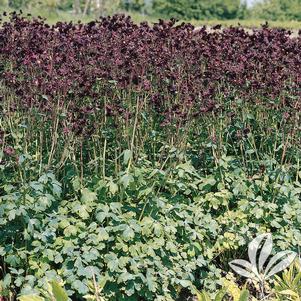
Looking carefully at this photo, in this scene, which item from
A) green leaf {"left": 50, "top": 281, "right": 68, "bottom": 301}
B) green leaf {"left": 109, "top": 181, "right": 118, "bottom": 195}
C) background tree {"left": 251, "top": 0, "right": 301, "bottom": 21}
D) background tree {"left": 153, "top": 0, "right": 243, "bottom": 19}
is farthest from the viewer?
background tree {"left": 251, "top": 0, "right": 301, "bottom": 21}

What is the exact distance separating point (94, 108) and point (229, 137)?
4.63 feet

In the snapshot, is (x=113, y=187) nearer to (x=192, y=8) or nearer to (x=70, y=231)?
(x=70, y=231)

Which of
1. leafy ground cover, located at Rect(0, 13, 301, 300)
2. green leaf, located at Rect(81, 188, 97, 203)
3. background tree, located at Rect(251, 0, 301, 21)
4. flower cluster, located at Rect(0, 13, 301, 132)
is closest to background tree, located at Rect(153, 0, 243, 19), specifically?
background tree, located at Rect(251, 0, 301, 21)

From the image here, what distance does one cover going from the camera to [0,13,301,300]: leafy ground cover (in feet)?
12.6

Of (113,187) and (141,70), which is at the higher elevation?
(141,70)

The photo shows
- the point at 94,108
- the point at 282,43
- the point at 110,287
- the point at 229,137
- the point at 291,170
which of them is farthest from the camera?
the point at 282,43

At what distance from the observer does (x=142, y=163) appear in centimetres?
445

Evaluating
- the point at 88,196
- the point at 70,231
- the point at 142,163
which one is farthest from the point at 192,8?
the point at 70,231

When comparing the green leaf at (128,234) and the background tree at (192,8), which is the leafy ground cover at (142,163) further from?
the background tree at (192,8)

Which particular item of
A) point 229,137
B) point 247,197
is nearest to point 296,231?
point 247,197

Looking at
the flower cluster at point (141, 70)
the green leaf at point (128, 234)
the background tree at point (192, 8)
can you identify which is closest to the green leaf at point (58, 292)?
the green leaf at point (128, 234)

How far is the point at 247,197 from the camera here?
4.48 meters

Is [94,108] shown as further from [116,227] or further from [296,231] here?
[296,231]

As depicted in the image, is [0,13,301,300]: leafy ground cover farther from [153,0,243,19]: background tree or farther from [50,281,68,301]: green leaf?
[153,0,243,19]: background tree
